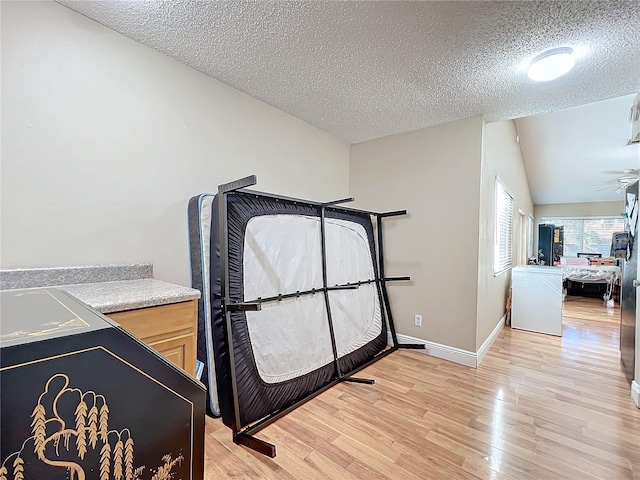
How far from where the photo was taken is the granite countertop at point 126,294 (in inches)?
48.1

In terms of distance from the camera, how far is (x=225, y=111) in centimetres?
238

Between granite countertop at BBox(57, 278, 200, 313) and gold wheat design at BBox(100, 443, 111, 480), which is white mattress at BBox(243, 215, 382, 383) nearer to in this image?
granite countertop at BBox(57, 278, 200, 313)

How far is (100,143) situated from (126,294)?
98 centimetres

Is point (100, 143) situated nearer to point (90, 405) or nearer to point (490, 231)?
point (90, 405)

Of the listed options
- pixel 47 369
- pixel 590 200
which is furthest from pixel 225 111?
pixel 590 200

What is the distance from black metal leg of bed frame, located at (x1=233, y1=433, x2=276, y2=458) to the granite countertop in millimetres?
893

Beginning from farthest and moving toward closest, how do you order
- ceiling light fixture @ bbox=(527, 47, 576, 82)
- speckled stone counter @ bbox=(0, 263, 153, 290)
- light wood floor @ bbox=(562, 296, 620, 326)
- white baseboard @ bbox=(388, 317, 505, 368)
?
light wood floor @ bbox=(562, 296, 620, 326)
white baseboard @ bbox=(388, 317, 505, 368)
ceiling light fixture @ bbox=(527, 47, 576, 82)
speckled stone counter @ bbox=(0, 263, 153, 290)

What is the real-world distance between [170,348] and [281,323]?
0.89 metres

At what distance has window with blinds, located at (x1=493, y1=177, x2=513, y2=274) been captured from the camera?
3863mm

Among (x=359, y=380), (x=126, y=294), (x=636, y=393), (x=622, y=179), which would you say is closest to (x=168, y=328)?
(x=126, y=294)

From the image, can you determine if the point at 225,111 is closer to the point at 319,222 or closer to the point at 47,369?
the point at 319,222

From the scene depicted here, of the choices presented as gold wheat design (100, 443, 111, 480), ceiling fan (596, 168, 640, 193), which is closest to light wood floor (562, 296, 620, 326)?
ceiling fan (596, 168, 640, 193)

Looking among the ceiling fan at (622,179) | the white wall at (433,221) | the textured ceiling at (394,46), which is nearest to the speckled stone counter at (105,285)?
the textured ceiling at (394,46)

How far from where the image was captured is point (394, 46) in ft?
6.13
